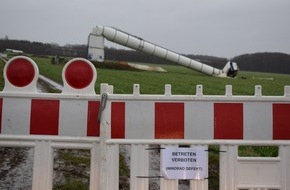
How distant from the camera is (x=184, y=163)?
8.83 ft

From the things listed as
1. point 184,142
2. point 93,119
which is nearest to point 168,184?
point 184,142

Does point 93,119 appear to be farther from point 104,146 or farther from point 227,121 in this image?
point 227,121

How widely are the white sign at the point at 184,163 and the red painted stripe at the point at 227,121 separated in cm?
19

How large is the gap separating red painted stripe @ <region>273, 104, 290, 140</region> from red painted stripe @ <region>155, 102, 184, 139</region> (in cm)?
74

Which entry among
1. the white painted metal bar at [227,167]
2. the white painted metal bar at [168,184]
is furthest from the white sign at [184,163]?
the white painted metal bar at [227,167]

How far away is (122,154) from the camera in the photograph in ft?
17.2

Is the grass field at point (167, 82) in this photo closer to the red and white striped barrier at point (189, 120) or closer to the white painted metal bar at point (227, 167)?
the red and white striped barrier at point (189, 120)

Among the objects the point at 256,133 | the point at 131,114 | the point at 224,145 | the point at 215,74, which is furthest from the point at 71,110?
the point at 215,74

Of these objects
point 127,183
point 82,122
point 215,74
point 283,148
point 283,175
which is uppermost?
point 215,74

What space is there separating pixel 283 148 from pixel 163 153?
0.94 metres

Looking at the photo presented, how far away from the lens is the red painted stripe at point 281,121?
8.93ft

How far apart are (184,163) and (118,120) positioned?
611 mm

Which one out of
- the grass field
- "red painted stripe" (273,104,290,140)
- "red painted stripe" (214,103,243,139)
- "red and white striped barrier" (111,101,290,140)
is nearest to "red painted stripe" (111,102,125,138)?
"red and white striped barrier" (111,101,290,140)

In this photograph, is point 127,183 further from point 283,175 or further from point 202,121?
point 283,175
